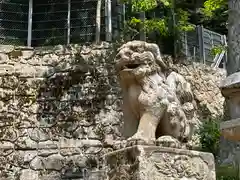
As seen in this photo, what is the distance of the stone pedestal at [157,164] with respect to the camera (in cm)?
462

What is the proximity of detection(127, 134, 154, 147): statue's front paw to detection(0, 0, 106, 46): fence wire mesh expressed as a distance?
5240mm

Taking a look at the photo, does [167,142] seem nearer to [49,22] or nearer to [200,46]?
[49,22]

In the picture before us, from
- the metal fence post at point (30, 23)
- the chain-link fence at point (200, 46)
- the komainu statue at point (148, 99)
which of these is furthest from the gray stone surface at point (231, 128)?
the chain-link fence at point (200, 46)

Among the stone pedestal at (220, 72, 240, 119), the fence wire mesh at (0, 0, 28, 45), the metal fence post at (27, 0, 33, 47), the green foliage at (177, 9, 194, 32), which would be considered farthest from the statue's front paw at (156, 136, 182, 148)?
the green foliage at (177, 9, 194, 32)

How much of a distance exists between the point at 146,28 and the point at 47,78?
234 centimetres

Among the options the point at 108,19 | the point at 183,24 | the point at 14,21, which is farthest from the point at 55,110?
the point at 183,24

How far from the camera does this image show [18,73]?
9.10m

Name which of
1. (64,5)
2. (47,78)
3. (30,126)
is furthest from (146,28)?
(30,126)

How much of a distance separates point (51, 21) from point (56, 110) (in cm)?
216

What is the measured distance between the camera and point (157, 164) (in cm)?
471

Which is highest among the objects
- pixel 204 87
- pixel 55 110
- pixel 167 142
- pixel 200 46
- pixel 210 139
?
pixel 200 46

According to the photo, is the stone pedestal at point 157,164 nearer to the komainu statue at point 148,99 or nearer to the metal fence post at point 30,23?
the komainu statue at point 148,99

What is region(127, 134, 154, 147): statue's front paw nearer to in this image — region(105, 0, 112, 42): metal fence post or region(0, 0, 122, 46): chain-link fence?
region(105, 0, 112, 42): metal fence post

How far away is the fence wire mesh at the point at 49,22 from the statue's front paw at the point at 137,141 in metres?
5.24
